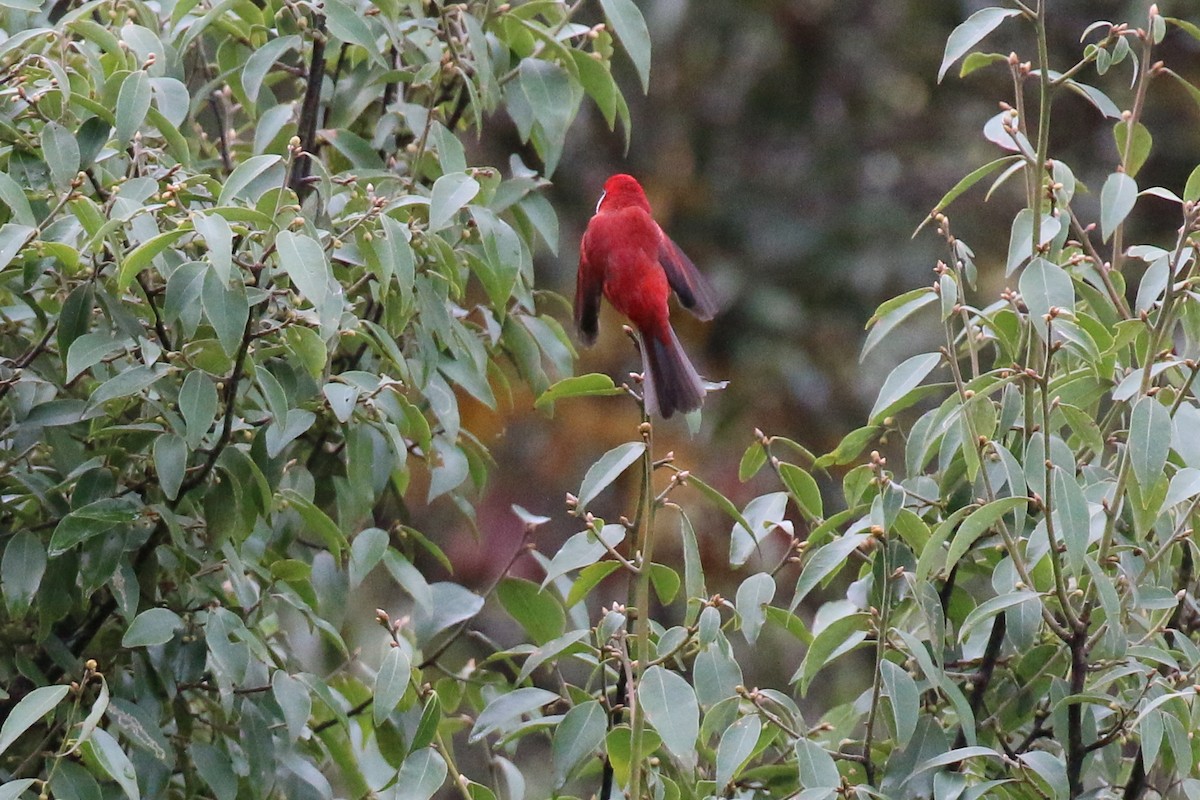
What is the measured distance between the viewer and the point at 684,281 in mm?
2113

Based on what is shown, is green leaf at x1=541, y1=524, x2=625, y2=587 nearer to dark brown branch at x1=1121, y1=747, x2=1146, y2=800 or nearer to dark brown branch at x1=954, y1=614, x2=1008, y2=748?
dark brown branch at x1=954, y1=614, x2=1008, y2=748

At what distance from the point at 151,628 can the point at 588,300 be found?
0.95 meters

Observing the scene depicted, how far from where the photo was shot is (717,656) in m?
1.35

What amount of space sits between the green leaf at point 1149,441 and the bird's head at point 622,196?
1.05m

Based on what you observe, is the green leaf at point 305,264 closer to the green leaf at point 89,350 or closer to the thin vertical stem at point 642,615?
the green leaf at point 89,350

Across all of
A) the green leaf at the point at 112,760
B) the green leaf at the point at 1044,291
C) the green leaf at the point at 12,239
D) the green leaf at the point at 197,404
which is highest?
the green leaf at the point at 1044,291

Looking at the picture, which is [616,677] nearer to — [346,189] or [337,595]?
[337,595]

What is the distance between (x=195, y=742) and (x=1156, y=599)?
97 centimetres

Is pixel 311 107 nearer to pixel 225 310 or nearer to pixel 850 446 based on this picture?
pixel 225 310

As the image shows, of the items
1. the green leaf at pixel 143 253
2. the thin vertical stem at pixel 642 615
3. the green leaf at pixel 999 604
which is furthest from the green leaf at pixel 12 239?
the green leaf at pixel 999 604

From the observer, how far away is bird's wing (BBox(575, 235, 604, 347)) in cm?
210

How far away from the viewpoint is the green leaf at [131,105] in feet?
4.44

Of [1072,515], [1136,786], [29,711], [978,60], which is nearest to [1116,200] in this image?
[978,60]

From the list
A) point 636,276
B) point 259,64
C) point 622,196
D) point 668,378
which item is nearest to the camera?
point 259,64
